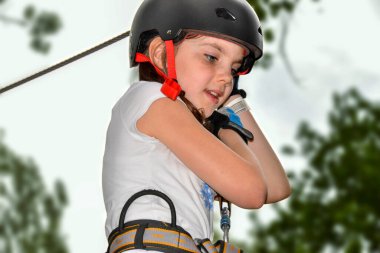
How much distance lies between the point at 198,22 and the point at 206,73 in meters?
0.35

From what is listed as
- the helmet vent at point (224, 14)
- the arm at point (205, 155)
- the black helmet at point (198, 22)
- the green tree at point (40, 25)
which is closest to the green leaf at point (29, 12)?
the green tree at point (40, 25)

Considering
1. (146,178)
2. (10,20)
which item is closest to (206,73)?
(146,178)

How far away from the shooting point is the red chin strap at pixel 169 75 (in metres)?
3.71

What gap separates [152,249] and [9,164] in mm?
25460

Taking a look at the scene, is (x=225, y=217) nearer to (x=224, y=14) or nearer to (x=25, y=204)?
(x=224, y=14)

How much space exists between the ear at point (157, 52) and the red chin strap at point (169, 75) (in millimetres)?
23

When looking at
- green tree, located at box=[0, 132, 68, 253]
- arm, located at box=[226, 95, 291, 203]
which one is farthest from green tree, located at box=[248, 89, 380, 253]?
arm, located at box=[226, 95, 291, 203]

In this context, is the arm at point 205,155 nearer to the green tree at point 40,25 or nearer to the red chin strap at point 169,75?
the red chin strap at point 169,75

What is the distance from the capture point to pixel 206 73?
3.85m

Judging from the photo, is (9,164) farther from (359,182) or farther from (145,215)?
(145,215)

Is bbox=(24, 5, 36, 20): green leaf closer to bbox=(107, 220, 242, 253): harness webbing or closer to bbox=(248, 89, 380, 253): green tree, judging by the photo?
bbox=(107, 220, 242, 253): harness webbing

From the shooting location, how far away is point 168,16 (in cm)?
416

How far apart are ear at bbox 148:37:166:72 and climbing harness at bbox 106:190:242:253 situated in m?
0.82

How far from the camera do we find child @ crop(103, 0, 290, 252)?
357cm
